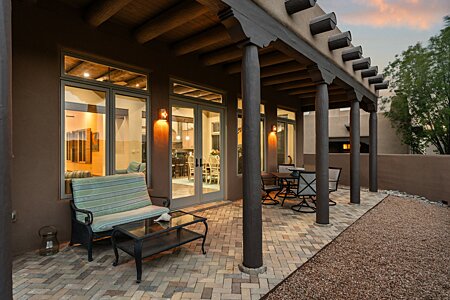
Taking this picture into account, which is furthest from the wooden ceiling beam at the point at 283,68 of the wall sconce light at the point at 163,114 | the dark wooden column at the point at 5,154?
the dark wooden column at the point at 5,154

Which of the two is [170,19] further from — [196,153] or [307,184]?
[307,184]

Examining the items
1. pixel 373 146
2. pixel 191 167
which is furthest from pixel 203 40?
pixel 373 146

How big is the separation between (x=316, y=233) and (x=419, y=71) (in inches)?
442

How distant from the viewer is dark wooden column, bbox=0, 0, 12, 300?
45.0 inches

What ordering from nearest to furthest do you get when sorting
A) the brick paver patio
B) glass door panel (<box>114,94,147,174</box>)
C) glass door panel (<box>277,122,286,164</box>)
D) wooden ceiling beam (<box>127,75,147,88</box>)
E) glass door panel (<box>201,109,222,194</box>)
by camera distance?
the brick paver patio → glass door panel (<box>114,94,147,174</box>) → wooden ceiling beam (<box>127,75,147,88</box>) → glass door panel (<box>201,109,222,194</box>) → glass door panel (<box>277,122,286,164</box>)

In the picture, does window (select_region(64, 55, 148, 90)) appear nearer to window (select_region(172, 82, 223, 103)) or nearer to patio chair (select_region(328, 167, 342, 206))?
window (select_region(172, 82, 223, 103))

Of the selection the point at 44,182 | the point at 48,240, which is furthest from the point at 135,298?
the point at 44,182

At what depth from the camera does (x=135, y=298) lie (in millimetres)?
2133

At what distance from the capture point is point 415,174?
7828 mm

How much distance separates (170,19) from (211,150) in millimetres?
3131

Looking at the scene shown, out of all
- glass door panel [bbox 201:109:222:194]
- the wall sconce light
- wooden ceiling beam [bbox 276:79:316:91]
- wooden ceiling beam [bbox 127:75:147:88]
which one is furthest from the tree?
wooden ceiling beam [bbox 127:75:147:88]

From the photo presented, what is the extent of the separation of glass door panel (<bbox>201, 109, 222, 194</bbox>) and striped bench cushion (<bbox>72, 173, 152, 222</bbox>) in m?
1.98

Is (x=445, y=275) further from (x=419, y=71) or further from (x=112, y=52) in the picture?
(x=419, y=71)

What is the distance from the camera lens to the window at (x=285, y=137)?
8.40m
